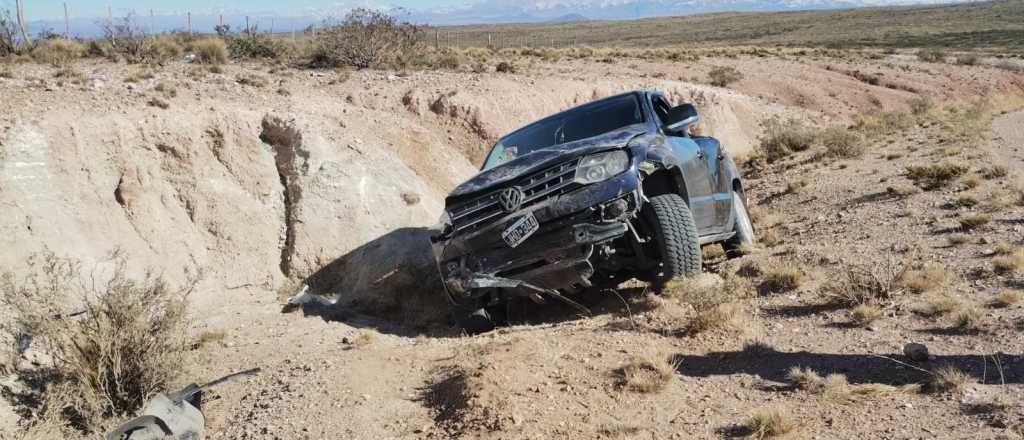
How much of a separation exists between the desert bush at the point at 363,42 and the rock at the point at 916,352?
14798 mm

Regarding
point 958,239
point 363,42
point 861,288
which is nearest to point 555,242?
point 861,288

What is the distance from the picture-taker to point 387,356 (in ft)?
20.9

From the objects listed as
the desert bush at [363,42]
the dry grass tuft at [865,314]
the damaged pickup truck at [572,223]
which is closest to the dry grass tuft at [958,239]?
the dry grass tuft at [865,314]

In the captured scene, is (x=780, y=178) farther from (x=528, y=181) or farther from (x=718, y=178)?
(x=528, y=181)

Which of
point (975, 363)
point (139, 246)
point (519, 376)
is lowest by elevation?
point (139, 246)

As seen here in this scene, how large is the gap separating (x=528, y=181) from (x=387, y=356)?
1796 millimetres

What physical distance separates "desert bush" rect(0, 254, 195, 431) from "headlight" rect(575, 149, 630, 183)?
3.37 m

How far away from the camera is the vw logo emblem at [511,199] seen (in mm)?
6453

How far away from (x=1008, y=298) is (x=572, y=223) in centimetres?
319

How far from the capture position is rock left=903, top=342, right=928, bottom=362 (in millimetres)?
4938

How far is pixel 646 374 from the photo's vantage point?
5.19 metres

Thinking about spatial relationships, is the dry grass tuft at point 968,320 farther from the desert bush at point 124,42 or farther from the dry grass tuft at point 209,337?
the desert bush at point 124,42

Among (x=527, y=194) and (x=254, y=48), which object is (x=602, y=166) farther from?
(x=254, y=48)

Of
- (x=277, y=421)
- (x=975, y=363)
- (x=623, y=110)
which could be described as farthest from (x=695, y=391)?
(x=623, y=110)
